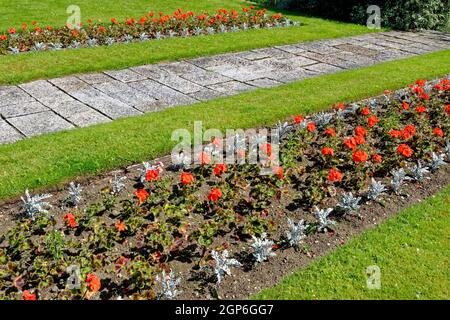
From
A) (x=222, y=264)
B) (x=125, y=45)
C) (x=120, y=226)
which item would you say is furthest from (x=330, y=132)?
(x=125, y=45)

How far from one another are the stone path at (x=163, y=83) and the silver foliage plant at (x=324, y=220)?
4.38 m

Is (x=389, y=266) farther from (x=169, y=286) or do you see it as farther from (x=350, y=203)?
(x=169, y=286)

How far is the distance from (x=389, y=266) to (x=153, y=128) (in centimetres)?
450

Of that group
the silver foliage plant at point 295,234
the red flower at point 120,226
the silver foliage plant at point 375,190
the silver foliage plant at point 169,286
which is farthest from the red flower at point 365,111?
the silver foliage plant at point 169,286

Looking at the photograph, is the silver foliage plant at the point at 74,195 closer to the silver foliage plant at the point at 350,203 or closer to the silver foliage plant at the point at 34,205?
the silver foliage plant at the point at 34,205

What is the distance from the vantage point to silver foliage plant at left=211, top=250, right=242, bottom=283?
5209 mm

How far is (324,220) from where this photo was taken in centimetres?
618

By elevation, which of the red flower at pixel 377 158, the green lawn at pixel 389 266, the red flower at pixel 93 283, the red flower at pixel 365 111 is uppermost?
the red flower at pixel 365 111

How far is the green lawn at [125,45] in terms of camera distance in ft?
37.0

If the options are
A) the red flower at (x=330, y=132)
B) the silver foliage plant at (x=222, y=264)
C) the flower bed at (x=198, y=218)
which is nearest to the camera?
the flower bed at (x=198, y=218)

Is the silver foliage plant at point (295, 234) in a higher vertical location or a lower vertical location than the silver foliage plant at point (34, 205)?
lower

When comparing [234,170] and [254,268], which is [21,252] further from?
[234,170]

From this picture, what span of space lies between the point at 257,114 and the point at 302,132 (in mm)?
1188

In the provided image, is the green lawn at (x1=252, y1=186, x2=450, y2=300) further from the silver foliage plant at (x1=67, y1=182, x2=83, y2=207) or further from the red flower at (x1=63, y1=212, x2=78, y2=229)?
the silver foliage plant at (x1=67, y1=182, x2=83, y2=207)
